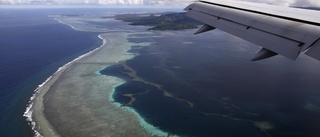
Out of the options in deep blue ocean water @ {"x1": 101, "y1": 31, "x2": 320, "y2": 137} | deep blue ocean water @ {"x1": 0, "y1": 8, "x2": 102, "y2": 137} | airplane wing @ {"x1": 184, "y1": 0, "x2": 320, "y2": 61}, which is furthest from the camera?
deep blue ocean water @ {"x1": 0, "y1": 8, "x2": 102, "y2": 137}

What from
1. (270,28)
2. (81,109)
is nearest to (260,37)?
(270,28)

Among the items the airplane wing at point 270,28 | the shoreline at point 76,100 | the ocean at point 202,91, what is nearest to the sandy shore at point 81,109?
the shoreline at point 76,100

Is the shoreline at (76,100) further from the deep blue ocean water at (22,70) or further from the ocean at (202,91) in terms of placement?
the deep blue ocean water at (22,70)

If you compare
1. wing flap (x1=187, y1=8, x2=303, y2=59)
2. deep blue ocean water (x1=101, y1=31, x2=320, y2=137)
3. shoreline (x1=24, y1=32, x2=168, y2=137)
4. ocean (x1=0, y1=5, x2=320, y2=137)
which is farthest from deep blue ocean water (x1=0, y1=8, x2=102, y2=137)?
wing flap (x1=187, y1=8, x2=303, y2=59)

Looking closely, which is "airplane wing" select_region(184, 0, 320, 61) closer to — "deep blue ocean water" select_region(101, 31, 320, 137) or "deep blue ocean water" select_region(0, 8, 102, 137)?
"deep blue ocean water" select_region(101, 31, 320, 137)

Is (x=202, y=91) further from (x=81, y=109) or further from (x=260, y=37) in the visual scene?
(x=260, y=37)
